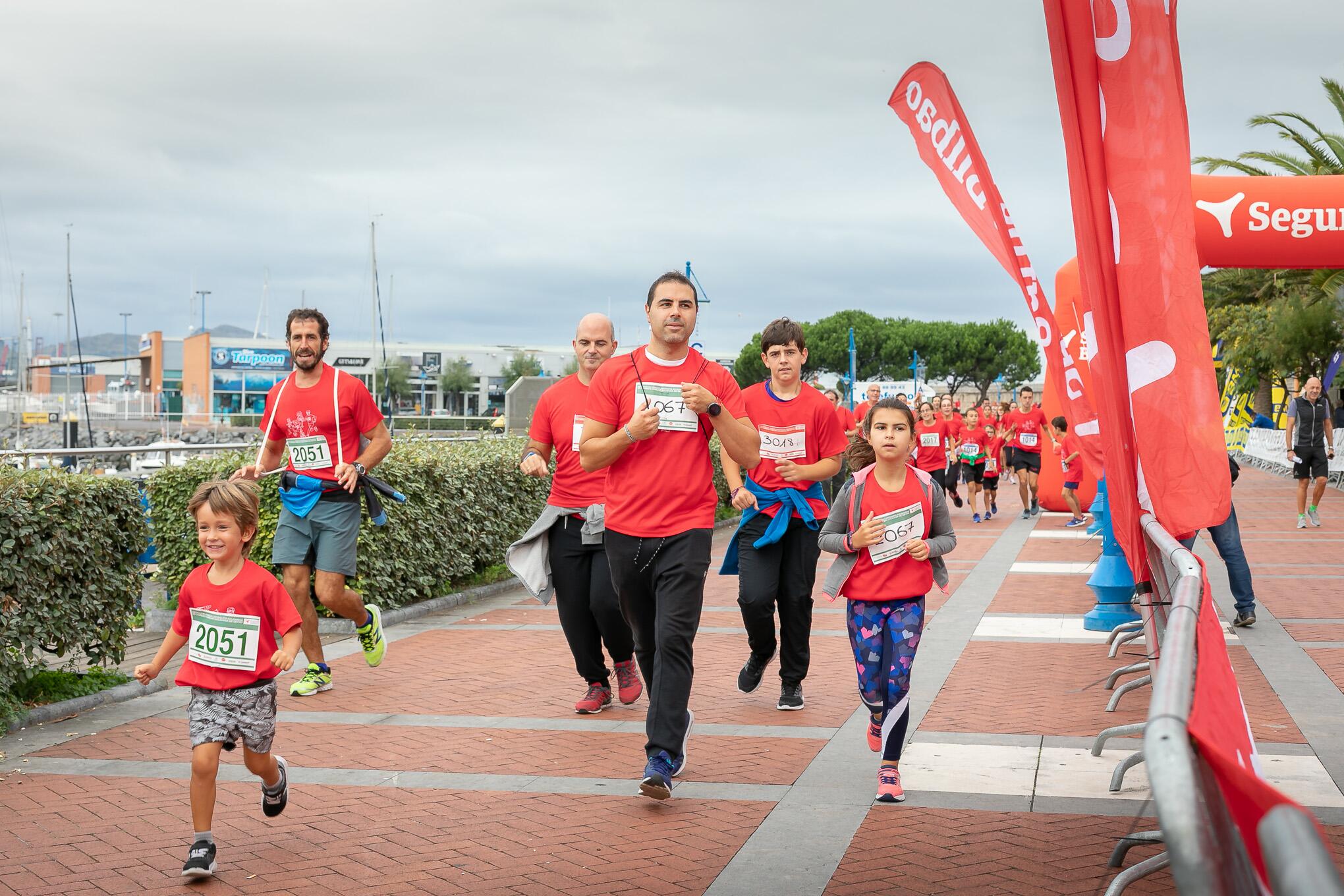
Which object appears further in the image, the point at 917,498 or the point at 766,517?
the point at 766,517

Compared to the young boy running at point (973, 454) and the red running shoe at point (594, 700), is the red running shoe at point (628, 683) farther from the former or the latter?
the young boy running at point (973, 454)

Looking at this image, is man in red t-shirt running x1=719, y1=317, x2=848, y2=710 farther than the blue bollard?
No

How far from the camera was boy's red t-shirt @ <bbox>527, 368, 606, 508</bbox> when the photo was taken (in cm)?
690

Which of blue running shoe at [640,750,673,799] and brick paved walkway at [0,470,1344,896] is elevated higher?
blue running shoe at [640,750,673,799]

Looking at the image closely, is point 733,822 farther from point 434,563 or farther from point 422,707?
point 434,563

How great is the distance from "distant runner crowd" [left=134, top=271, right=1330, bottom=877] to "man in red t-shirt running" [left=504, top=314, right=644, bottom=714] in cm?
1

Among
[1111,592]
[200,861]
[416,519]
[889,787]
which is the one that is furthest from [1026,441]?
[200,861]

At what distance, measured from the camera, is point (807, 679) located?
775 centimetres

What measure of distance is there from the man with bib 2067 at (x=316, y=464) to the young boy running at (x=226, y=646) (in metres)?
2.60

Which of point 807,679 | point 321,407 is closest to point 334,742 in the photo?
point 321,407

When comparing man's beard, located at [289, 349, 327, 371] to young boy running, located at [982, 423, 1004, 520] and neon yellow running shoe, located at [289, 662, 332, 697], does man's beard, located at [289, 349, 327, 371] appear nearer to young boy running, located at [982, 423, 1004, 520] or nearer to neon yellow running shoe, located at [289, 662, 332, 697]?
neon yellow running shoe, located at [289, 662, 332, 697]

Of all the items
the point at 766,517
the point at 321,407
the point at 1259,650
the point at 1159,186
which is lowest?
the point at 1259,650

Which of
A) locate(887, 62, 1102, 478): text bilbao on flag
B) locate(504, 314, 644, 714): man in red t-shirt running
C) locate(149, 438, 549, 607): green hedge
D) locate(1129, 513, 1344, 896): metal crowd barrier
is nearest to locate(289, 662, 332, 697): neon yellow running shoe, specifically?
locate(504, 314, 644, 714): man in red t-shirt running

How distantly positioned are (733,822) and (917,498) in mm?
1514
